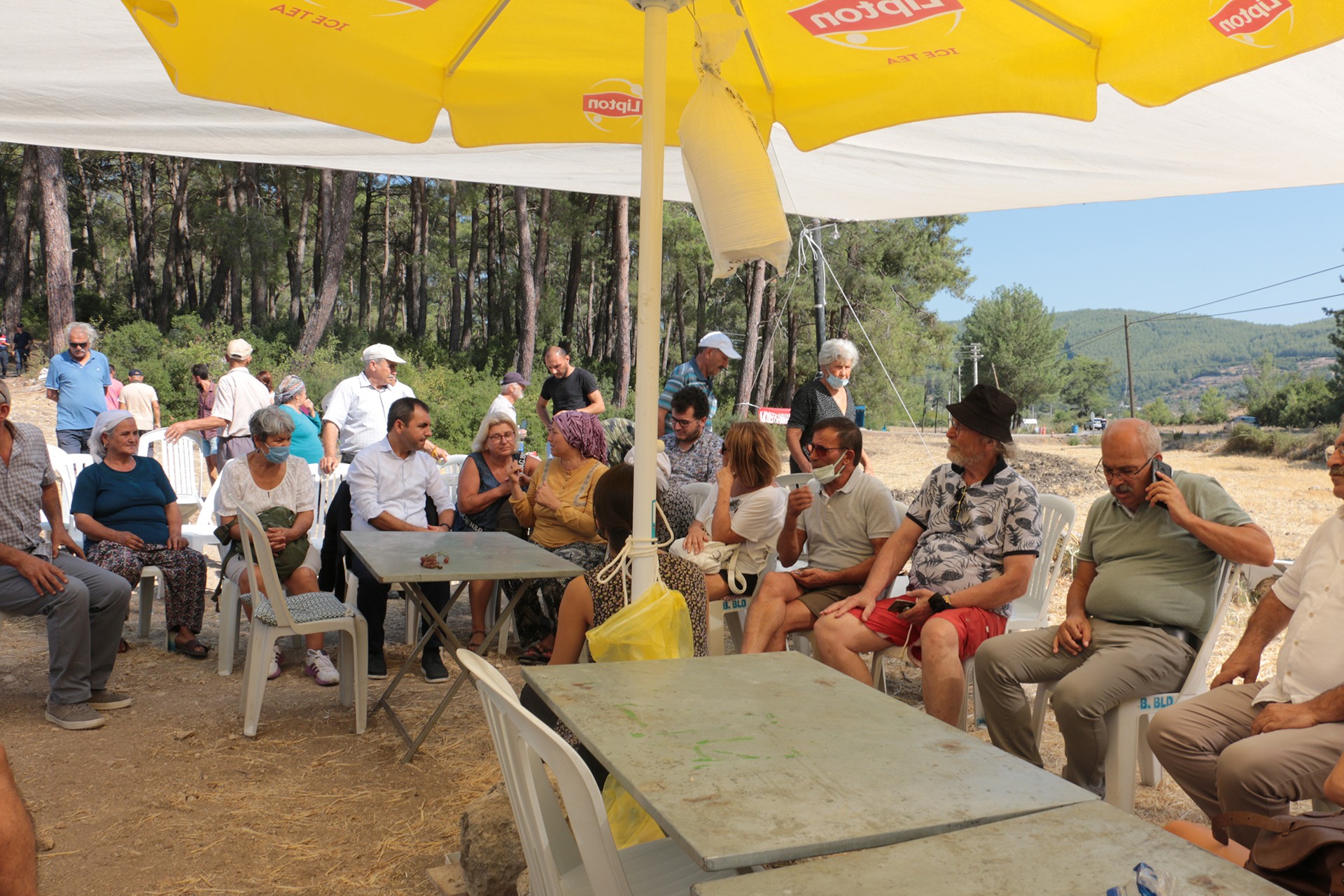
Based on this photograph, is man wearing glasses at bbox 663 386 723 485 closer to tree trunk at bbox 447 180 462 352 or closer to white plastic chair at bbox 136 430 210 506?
white plastic chair at bbox 136 430 210 506

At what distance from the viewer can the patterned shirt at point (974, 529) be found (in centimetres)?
360

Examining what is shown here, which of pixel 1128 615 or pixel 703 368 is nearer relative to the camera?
pixel 1128 615

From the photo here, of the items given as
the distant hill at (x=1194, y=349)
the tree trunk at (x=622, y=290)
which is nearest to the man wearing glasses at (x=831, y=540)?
the tree trunk at (x=622, y=290)

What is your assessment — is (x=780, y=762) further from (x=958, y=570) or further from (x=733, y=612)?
(x=733, y=612)

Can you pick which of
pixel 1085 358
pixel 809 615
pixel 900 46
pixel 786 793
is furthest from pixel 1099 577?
pixel 1085 358

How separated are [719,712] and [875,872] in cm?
69

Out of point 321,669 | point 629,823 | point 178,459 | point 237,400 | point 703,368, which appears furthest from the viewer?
point 237,400

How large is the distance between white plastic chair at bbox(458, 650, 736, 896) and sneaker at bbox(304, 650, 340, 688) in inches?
123

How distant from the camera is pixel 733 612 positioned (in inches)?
184

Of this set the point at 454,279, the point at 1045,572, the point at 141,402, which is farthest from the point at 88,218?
the point at 1045,572

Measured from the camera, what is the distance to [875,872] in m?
1.32

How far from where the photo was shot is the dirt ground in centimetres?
297

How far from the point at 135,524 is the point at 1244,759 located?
5.18 metres

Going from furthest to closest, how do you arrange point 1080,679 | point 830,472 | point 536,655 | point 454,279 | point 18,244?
1. point 454,279
2. point 18,244
3. point 536,655
4. point 830,472
5. point 1080,679
